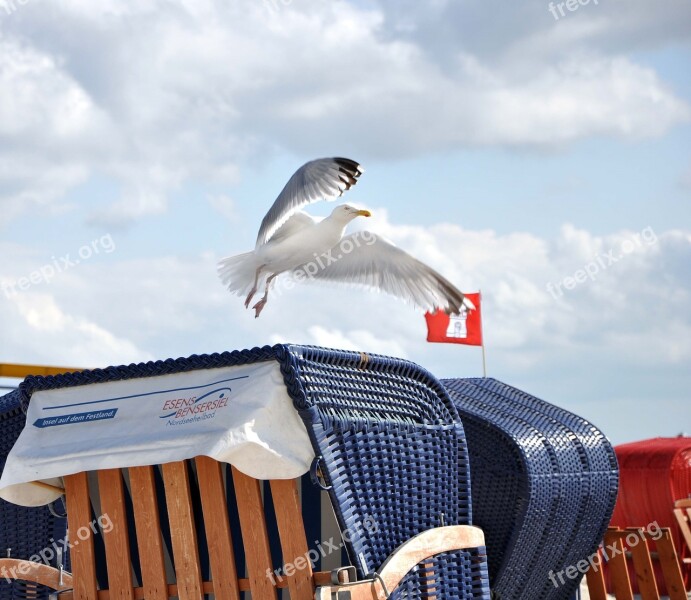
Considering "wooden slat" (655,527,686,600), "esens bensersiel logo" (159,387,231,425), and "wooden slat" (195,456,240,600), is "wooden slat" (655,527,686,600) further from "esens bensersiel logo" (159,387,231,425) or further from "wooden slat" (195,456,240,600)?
"esens bensersiel logo" (159,387,231,425)

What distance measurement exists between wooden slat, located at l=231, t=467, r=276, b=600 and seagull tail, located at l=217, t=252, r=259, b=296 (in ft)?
11.9

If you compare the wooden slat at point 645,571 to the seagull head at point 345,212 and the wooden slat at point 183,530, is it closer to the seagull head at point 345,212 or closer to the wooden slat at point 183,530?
the seagull head at point 345,212

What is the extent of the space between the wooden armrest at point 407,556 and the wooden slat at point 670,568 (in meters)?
4.14

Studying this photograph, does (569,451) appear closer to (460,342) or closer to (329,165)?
(329,165)

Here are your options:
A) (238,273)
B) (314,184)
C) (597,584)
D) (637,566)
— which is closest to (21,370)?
(238,273)

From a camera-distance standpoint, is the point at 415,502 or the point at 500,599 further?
the point at 500,599

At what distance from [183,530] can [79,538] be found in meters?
0.57

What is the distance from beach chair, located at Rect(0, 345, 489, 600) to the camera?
359cm

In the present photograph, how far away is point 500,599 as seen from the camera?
19.7ft

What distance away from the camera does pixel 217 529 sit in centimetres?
368

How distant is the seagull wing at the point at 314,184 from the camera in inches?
224

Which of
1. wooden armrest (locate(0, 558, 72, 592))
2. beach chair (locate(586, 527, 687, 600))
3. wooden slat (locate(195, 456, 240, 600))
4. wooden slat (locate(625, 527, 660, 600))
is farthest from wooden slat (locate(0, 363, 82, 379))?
wooden slat (locate(195, 456, 240, 600))

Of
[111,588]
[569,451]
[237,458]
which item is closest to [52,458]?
[111,588]

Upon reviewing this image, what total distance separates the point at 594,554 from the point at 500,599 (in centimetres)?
130
